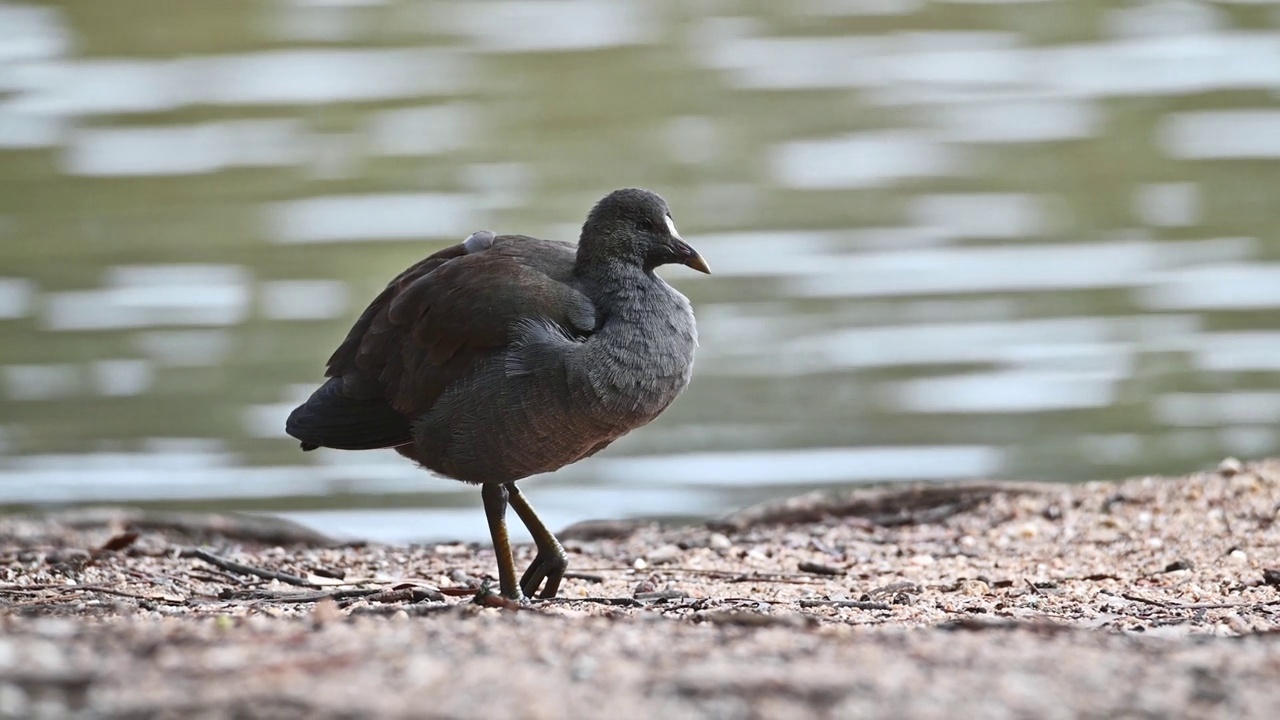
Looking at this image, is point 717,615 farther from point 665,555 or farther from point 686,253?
point 665,555

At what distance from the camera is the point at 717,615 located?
4395mm

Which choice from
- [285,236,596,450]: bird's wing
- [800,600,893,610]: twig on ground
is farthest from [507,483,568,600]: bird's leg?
[800,600,893,610]: twig on ground

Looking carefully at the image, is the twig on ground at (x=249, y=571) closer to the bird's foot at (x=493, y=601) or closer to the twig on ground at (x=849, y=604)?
the bird's foot at (x=493, y=601)

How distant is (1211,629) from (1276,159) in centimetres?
1056

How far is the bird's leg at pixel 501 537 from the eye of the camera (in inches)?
225

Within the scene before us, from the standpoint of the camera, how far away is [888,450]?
34.8 feet

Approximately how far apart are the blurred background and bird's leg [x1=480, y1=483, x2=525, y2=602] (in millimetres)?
3442

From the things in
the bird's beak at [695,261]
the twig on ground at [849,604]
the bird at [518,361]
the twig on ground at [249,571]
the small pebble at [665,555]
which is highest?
the bird's beak at [695,261]

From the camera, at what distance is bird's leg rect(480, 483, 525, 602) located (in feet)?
18.8

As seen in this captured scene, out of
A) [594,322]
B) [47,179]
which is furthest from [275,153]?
[594,322]

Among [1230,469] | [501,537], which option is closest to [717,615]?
[501,537]

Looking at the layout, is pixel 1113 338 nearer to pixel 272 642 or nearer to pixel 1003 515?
pixel 1003 515

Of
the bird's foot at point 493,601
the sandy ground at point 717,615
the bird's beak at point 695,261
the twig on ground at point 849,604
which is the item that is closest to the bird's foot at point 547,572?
the sandy ground at point 717,615

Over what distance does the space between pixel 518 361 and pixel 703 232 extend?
792cm
